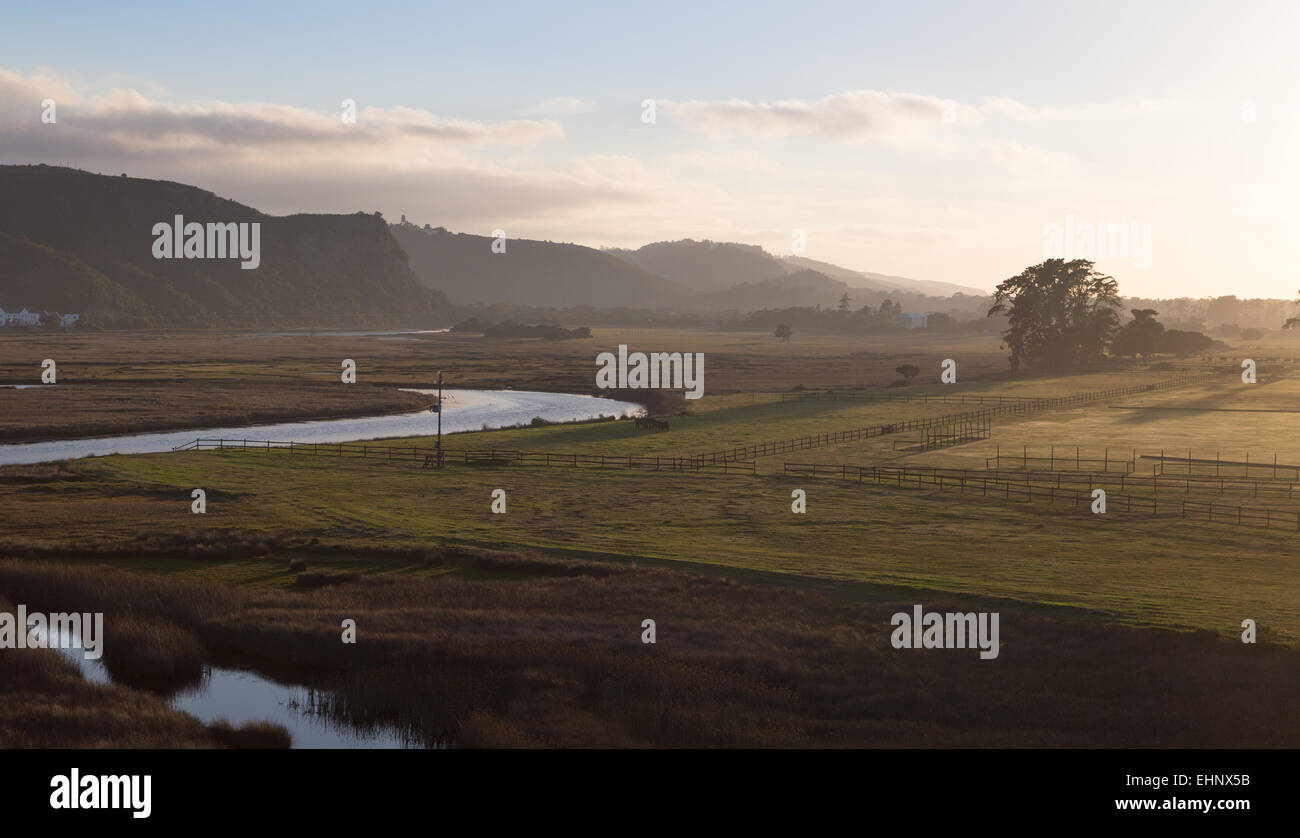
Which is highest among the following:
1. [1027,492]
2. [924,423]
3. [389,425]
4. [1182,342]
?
[1182,342]

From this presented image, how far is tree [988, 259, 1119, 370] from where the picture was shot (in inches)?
5832

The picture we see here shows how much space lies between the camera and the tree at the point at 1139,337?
541ft

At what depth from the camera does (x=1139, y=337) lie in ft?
541

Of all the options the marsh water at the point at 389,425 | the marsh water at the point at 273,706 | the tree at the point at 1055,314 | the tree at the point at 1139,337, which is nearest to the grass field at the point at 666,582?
the marsh water at the point at 273,706

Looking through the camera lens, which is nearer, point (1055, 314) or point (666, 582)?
point (666, 582)

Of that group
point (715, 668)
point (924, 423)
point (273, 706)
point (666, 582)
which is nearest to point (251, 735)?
point (273, 706)

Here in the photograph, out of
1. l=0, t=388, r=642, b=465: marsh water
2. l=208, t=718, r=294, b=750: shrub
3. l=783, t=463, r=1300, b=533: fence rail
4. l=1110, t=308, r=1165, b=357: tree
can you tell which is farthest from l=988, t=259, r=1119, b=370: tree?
l=208, t=718, r=294, b=750: shrub

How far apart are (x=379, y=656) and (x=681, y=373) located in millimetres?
121003

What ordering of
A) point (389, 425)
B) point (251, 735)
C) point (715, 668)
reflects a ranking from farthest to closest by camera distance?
1. point (389, 425)
2. point (715, 668)
3. point (251, 735)

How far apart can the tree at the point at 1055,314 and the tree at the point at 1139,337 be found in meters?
10.7

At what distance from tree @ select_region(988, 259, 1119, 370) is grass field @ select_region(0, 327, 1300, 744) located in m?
79.3

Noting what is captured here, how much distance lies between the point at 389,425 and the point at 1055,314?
101581 millimetres

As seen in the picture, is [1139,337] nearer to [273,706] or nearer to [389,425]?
[389,425]

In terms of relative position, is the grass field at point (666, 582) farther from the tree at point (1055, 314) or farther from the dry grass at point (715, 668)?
the tree at point (1055, 314)
